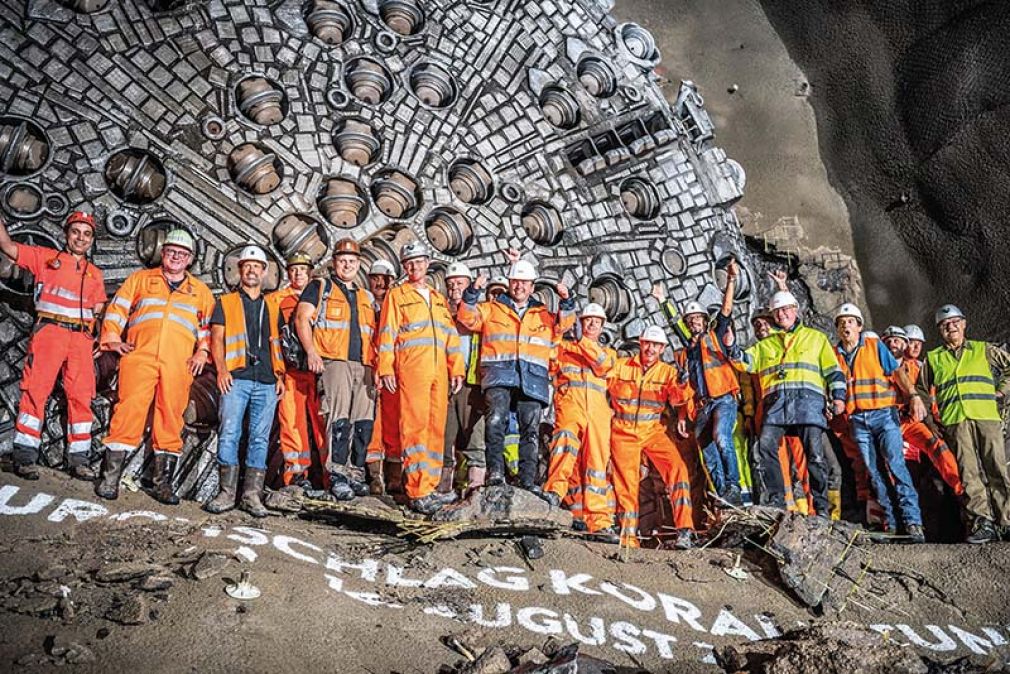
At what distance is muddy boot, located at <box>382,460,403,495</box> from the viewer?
7180 mm

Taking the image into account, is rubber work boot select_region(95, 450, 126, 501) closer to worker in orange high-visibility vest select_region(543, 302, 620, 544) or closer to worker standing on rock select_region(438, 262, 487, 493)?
worker standing on rock select_region(438, 262, 487, 493)

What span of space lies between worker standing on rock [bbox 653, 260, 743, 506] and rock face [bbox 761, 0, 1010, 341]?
5343 mm

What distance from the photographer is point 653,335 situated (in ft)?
26.6

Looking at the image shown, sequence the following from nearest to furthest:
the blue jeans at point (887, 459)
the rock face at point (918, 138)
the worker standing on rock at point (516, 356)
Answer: the worker standing on rock at point (516, 356) < the blue jeans at point (887, 459) < the rock face at point (918, 138)

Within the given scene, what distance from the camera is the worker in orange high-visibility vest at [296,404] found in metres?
6.77

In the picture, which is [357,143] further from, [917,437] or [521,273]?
[917,437]

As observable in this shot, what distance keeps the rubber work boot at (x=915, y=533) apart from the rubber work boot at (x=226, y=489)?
5.52 metres

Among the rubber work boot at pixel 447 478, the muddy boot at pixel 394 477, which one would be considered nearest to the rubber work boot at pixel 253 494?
the muddy boot at pixel 394 477

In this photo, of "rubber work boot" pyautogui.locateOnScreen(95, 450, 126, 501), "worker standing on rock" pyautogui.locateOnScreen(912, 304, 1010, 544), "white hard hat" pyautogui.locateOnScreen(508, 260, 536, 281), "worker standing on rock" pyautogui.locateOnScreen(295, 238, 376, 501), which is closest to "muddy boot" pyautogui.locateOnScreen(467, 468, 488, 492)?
"worker standing on rock" pyautogui.locateOnScreen(295, 238, 376, 501)

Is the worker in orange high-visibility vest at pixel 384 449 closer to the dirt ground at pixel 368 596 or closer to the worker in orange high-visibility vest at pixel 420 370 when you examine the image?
the worker in orange high-visibility vest at pixel 420 370

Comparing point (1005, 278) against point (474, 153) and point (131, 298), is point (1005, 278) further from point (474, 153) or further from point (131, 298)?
point (131, 298)

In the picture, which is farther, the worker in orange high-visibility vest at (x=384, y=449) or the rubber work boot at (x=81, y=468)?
the worker in orange high-visibility vest at (x=384, y=449)

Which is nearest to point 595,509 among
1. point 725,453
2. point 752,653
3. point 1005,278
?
point 725,453

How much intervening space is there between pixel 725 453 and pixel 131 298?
5.05m
